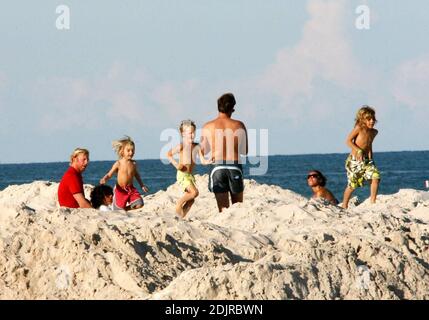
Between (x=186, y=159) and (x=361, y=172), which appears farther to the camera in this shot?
(x=361, y=172)

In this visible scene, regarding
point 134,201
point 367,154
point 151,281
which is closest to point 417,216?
point 367,154

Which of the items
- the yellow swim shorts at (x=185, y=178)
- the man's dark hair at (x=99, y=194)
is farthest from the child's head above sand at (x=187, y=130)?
the man's dark hair at (x=99, y=194)

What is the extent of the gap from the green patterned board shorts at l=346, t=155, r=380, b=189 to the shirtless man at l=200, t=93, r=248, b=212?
272 centimetres

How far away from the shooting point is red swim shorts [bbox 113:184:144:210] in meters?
14.8

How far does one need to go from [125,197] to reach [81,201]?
Result: 1.29m

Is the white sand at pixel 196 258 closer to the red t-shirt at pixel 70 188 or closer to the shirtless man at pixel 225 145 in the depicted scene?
the red t-shirt at pixel 70 188

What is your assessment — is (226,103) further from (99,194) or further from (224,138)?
(99,194)

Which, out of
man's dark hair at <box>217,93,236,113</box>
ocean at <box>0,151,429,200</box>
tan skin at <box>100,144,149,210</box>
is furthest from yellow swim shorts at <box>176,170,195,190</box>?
ocean at <box>0,151,429,200</box>

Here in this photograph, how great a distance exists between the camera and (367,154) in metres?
16.8

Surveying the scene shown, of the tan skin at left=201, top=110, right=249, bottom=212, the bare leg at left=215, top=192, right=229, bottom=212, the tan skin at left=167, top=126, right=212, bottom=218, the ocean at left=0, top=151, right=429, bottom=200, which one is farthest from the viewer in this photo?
the ocean at left=0, top=151, right=429, bottom=200

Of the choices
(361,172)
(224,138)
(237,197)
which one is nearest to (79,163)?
(224,138)

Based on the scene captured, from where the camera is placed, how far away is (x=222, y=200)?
48.8 feet

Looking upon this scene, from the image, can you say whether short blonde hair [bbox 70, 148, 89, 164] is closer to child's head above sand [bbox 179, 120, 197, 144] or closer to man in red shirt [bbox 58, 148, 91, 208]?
man in red shirt [bbox 58, 148, 91, 208]
